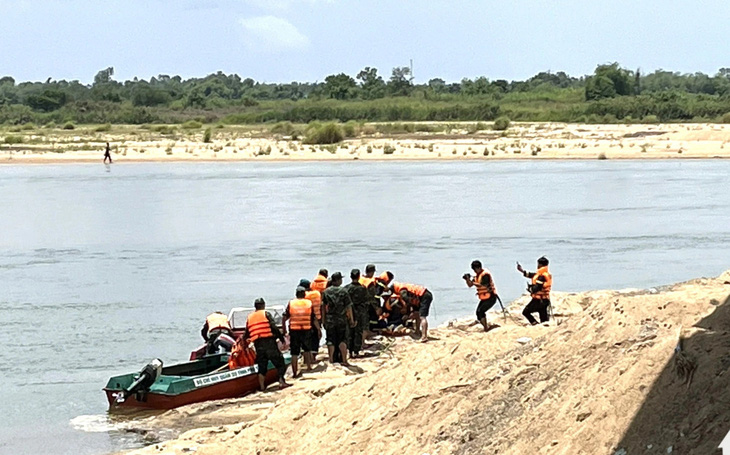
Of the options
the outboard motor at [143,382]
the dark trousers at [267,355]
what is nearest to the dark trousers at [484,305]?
the dark trousers at [267,355]

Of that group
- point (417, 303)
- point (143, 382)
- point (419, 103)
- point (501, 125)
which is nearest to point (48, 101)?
point (419, 103)

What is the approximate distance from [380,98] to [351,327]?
109m

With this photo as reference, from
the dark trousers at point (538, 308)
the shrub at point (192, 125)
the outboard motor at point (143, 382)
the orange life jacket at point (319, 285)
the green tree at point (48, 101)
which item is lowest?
the outboard motor at point (143, 382)

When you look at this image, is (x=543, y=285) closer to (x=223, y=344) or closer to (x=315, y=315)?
(x=315, y=315)

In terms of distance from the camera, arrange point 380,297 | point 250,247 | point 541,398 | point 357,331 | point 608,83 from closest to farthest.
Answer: point 541,398 → point 357,331 → point 380,297 → point 250,247 → point 608,83

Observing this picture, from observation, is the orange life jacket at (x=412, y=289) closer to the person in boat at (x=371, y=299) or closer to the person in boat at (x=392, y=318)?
the person in boat at (x=392, y=318)

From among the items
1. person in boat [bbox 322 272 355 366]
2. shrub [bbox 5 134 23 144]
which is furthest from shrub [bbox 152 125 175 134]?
person in boat [bbox 322 272 355 366]

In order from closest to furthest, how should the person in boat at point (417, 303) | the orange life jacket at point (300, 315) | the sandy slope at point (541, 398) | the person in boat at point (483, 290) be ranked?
the sandy slope at point (541, 398), the orange life jacket at point (300, 315), the person in boat at point (483, 290), the person in boat at point (417, 303)

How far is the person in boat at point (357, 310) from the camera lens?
17.9 metres

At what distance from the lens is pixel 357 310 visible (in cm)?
1802

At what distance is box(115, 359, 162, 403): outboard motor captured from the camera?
654 inches

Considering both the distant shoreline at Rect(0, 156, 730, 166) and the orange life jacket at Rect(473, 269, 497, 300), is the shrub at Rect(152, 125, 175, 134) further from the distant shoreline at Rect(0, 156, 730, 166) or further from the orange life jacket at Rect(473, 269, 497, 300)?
the orange life jacket at Rect(473, 269, 497, 300)

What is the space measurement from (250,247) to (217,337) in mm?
13942

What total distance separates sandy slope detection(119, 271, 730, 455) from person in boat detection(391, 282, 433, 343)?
133 inches
